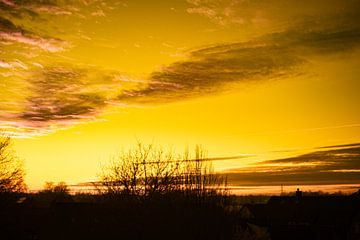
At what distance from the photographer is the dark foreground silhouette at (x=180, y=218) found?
21609 mm

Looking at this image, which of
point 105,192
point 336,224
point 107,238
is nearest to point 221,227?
point 107,238

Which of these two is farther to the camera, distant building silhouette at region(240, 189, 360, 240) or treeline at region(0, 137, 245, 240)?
distant building silhouette at region(240, 189, 360, 240)

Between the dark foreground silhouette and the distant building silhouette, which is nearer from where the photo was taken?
the dark foreground silhouette

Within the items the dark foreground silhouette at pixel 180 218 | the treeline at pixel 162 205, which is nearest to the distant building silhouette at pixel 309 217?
the dark foreground silhouette at pixel 180 218

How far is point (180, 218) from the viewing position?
850 inches

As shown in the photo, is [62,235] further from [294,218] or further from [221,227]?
[294,218]

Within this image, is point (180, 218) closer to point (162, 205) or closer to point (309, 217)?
point (162, 205)

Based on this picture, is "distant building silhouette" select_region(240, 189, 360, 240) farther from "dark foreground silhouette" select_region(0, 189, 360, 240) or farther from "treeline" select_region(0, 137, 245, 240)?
"treeline" select_region(0, 137, 245, 240)

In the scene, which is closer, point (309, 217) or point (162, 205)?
point (162, 205)

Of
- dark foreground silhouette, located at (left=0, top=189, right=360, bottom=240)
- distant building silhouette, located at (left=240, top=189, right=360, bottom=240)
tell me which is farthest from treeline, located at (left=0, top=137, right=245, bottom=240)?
distant building silhouette, located at (left=240, top=189, right=360, bottom=240)

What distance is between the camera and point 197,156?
75.7ft

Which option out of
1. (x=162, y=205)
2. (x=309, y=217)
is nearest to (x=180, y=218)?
(x=162, y=205)

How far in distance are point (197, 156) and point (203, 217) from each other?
350 centimetres

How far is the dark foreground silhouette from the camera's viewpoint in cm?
2161
